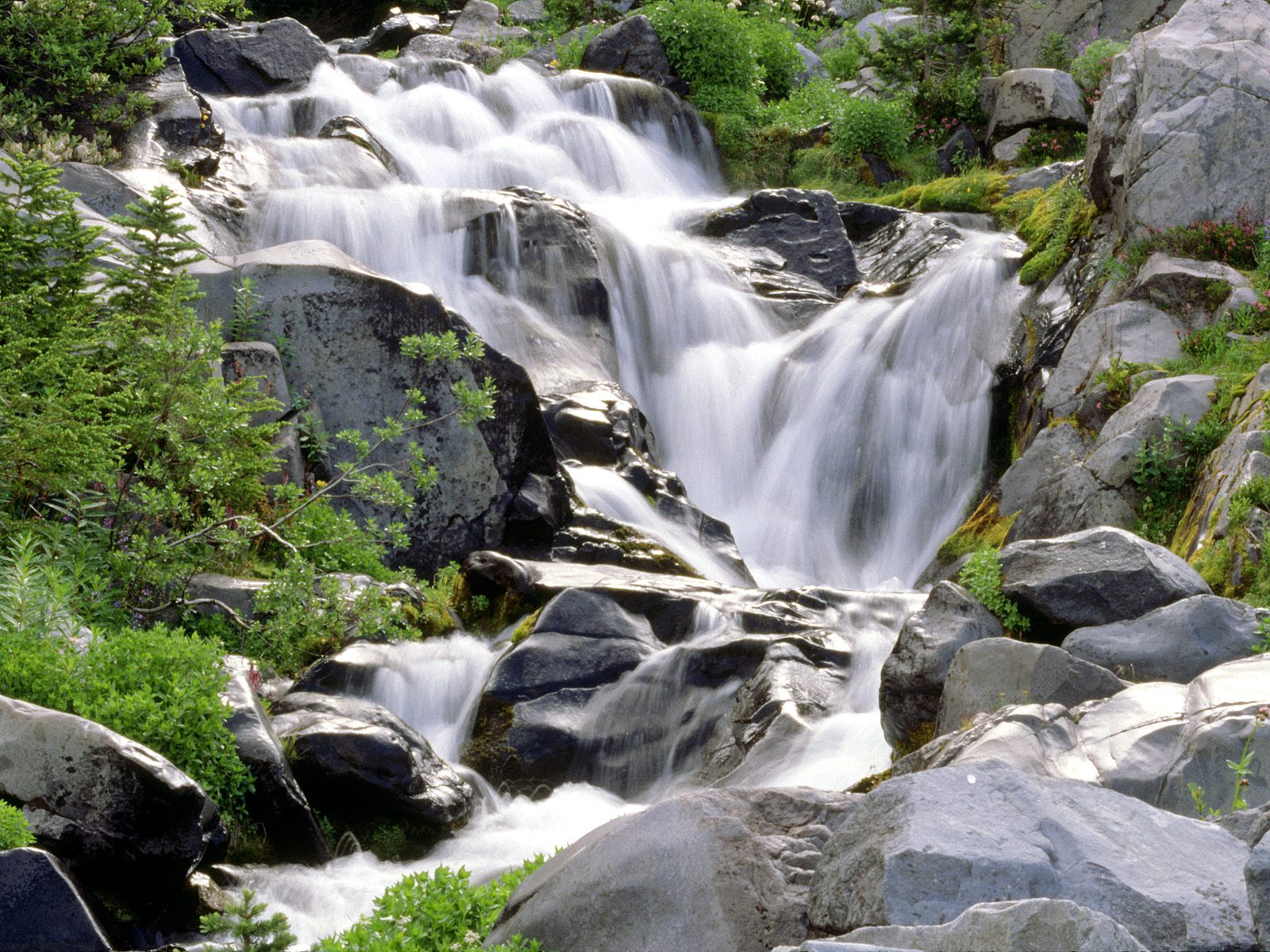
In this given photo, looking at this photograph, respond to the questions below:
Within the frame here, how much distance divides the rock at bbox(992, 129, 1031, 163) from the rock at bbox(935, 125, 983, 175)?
0.40 meters

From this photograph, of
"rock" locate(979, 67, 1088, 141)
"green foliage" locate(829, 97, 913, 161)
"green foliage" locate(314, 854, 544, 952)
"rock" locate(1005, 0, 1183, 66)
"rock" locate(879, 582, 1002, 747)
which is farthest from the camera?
"rock" locate(1005, 0, 1183, 66)

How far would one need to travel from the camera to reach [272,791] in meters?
5.93

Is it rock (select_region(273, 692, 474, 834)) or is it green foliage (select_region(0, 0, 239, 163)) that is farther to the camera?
green foliage (select_region(0, 0, 239, 163))

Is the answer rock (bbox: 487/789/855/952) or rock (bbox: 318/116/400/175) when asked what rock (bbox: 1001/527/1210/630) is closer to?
rock (bbox: 487/789/855/952)

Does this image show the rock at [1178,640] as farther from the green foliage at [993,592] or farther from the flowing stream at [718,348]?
the flowing stream at [718,348]

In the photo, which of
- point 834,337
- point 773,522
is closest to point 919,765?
point 773,522

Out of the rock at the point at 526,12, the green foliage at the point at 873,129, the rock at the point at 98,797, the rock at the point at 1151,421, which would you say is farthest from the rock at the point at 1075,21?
the rock at the point at 98,797

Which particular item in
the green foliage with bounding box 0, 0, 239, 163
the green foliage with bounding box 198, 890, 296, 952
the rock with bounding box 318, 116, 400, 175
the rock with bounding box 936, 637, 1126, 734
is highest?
the green foliage with bounding box 0, 0, 239, 163

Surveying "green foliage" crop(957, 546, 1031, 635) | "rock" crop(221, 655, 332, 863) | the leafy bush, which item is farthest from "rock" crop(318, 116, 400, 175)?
"green foliage" crop(957, 546, 1031, 635)

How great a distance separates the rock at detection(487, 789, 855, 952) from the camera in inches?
141

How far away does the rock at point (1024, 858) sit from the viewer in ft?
9.53

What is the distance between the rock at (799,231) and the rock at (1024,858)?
40.0 feet

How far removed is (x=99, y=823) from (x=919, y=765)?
341 cm

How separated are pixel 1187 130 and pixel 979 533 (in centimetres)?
428
